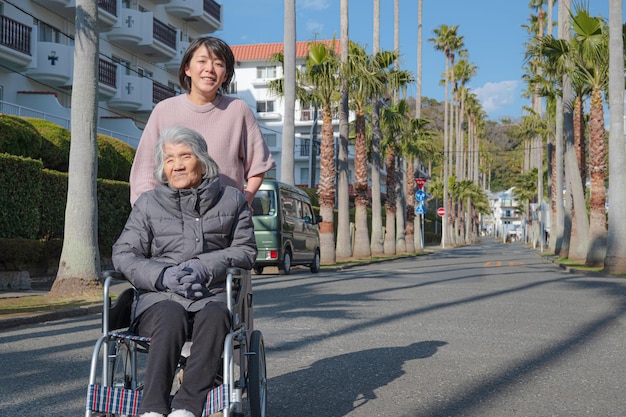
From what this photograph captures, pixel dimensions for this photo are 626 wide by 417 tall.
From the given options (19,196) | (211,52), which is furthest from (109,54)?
(211,52)

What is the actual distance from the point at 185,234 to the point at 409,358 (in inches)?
136

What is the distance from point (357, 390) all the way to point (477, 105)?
4119 inches

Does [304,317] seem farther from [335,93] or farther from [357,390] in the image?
[335,93]

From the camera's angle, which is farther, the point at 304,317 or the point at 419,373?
the point at 304,317

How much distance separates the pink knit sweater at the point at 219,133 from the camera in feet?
15.3

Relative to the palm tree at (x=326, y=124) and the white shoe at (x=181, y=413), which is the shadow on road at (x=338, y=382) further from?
the palm tree at (x=326, y=124)

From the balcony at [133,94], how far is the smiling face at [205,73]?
30.0m

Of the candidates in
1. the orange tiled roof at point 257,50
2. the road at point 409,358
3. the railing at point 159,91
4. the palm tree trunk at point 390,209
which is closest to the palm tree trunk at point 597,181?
the road at point 409,358

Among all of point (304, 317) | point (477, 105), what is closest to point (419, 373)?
point (304, 317)

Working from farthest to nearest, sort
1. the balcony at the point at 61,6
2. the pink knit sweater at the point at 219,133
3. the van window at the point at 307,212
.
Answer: the balcony at the point at 61,6
the van window at the point at 307,212
the pink knit sweater at the point at 219,133

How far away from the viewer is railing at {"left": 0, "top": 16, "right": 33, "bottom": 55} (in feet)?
83.8

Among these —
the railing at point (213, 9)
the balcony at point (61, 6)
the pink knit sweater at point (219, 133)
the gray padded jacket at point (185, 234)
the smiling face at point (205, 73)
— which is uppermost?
the railing at point (213, 9)

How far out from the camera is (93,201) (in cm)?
1259

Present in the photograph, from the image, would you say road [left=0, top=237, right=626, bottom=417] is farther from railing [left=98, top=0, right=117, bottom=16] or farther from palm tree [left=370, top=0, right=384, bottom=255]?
palm tree [left=370, top=0, right=384, bottom=255]
